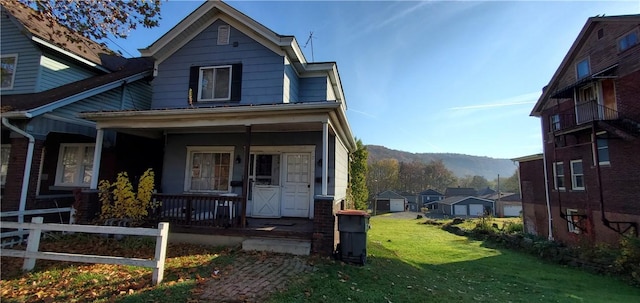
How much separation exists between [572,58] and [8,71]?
26.9 metres

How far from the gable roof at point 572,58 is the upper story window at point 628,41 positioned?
0.63m

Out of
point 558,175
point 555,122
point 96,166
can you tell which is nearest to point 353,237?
point 96,166

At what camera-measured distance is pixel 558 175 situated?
61.4 ft

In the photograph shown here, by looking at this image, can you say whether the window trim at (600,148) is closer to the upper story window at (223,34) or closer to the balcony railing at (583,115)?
the balcony railing at (583,115)

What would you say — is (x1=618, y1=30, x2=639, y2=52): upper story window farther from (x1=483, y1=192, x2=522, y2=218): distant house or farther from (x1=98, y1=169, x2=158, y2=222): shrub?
(x1=483, y1=192, x2=522, y2=218): distant house

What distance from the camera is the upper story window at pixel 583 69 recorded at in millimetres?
16453

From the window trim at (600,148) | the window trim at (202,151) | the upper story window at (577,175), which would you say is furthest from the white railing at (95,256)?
the upper story window at (577,175)

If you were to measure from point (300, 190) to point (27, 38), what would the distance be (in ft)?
34.6

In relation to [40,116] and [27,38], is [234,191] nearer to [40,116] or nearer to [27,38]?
[40,116]

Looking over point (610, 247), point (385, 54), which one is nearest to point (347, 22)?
point (385, 54)

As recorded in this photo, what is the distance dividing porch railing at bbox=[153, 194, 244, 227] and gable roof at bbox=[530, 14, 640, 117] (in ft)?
59.5

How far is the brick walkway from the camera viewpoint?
430cm

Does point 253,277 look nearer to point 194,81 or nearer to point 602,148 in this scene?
point 194,81

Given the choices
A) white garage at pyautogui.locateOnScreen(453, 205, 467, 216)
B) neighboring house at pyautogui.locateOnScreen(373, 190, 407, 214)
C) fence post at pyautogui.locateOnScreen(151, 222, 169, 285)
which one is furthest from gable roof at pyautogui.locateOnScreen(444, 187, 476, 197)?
fence post at pyautogui.locateOnScreen(151, 222, 169, 285)
